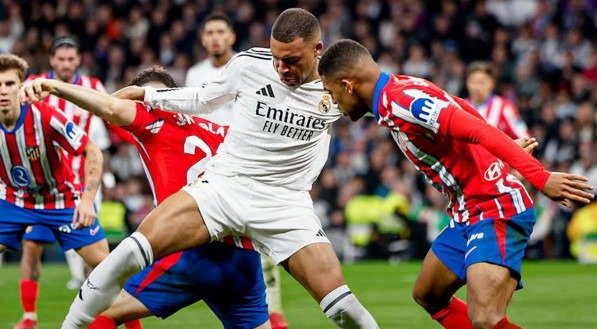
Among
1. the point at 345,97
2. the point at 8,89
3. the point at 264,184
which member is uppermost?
the point at 8,89

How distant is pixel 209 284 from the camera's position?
6188 millimetres

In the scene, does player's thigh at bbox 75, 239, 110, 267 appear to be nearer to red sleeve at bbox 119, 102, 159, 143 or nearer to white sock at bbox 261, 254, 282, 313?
white sock at bbox 261, 254, 282, 313

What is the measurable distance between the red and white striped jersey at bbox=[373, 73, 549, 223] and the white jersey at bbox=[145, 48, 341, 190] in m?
0.54

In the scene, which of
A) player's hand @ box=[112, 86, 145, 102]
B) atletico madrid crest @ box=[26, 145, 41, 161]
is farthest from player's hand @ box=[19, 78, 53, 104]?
atletico madrid crest @ box=[26, 145, 41, 161]

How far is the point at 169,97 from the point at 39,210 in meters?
2.78

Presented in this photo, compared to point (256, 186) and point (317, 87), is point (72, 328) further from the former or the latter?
point (317, 87)

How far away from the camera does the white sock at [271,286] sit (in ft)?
28.8

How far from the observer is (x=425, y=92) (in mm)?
5707

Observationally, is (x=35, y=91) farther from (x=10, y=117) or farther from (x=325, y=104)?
(x=10, y=117)

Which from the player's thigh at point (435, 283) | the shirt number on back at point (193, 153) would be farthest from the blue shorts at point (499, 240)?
the shirt number on back at point (193, 153)

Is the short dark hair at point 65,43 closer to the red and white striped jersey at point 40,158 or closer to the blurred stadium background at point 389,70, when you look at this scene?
the red and white striped jersey at point 40,158

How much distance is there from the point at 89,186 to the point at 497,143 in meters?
3.47

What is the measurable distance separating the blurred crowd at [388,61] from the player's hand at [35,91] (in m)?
10.5

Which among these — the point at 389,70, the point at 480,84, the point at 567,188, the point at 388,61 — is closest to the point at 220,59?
the point at 480,84
